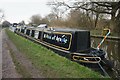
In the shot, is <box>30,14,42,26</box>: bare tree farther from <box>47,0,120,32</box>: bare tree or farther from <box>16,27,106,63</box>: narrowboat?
<box>16,27,106,63</box>: narrowboat

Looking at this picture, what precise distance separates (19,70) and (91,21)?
113ft

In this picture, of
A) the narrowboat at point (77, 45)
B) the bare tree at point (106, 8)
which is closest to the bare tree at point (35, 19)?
the bare tree at point (106, 8)

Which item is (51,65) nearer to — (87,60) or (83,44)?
(87,60)

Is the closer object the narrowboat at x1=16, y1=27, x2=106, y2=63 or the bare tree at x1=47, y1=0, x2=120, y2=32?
the narrowboat at x1=16, y1=27, x2=106, y2=63

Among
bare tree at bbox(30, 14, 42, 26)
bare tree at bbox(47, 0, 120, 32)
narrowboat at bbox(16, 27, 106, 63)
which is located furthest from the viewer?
bare tree at bbox(30, 14, 42, 26)

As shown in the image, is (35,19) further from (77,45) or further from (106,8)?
(77,45)

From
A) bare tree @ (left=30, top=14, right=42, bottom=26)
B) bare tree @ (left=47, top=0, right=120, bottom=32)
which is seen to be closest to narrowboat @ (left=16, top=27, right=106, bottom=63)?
bare tree @ (left=47, top=0, right=120, bottom=32)

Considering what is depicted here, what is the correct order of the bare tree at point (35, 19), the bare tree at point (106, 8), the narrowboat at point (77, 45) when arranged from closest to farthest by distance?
the narrowboat at point (77, 45) → the bare tree at point (106, 8) → the bare tree at point (35, 19)

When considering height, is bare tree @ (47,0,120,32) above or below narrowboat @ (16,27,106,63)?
above

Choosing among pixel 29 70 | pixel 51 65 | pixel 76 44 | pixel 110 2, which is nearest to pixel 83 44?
pixel 76 44

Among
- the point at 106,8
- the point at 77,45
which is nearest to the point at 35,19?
the point at 106,8

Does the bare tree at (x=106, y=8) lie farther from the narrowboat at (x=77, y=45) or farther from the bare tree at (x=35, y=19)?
the bare tree at (x=35, y=19)

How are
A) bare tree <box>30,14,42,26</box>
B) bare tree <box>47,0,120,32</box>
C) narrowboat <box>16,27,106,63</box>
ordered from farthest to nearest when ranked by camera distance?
bare tree <box>30,14,42,26</box> < bare tree <box>47,0,120,32</box> < narrowboat <box>16,27,106,63</box>

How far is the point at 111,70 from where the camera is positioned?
9.80 metres
